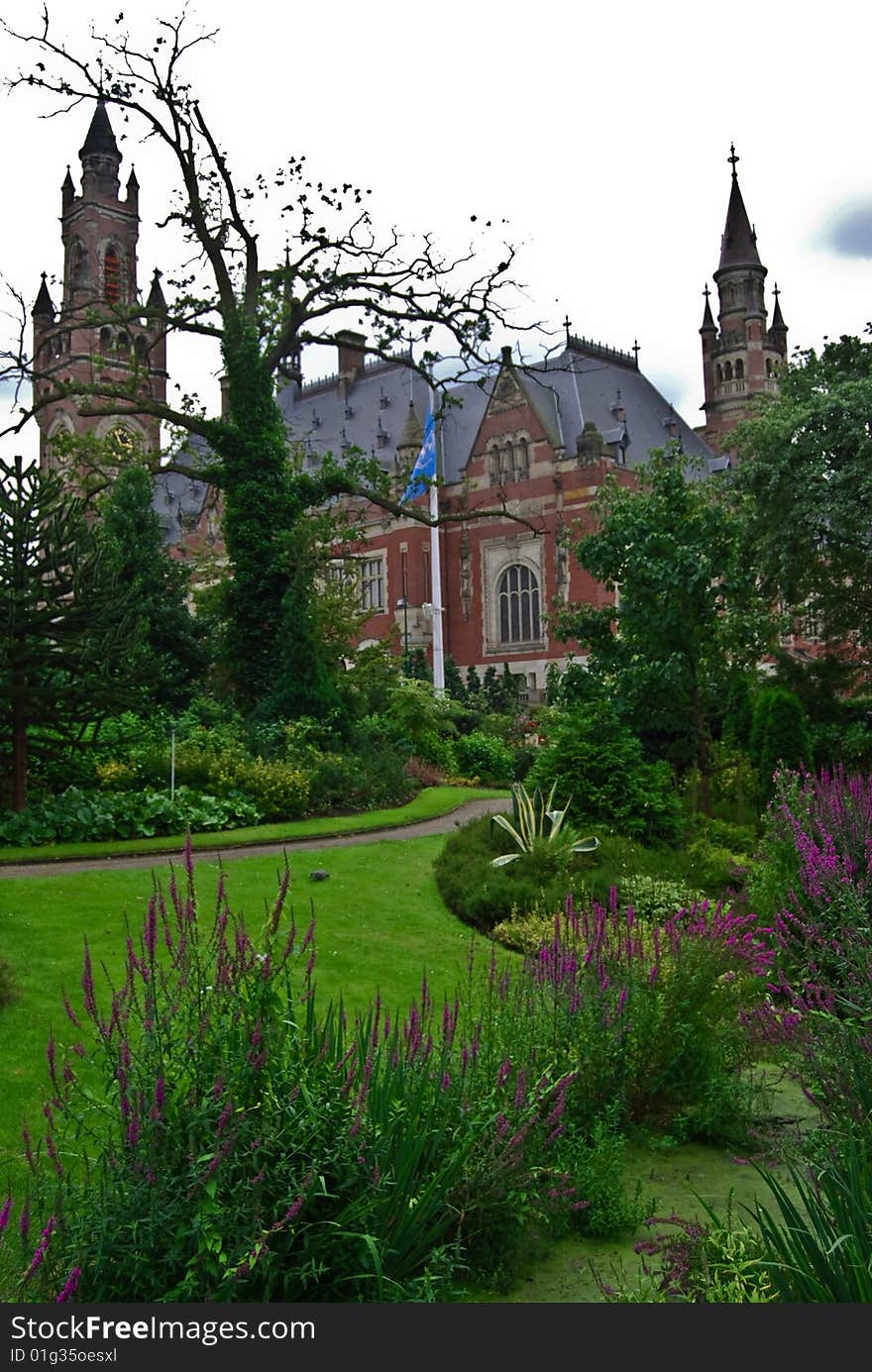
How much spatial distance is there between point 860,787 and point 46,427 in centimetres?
6553

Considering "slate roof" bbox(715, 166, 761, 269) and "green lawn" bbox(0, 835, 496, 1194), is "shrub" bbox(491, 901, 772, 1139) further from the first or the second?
"slate roof" bbox(715, 166, 761, 269)

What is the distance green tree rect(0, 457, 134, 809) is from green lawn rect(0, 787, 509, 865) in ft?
4.04

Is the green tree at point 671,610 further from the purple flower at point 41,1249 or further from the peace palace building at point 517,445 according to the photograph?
the peace palace building at point 517,445

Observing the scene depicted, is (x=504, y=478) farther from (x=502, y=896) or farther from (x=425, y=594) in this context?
(x=502, y=896)

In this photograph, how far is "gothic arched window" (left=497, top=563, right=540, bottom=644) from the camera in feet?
164

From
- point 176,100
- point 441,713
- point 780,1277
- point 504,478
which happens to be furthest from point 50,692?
point 504,478

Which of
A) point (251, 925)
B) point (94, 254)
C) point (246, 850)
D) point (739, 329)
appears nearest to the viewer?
point (251, 925)

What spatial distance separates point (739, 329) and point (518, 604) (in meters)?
18.4

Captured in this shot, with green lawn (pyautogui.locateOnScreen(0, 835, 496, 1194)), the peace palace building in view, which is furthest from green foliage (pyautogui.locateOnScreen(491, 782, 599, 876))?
the peace palace building

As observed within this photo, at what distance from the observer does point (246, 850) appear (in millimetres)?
11500

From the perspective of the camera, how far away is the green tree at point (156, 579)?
22.1 metres

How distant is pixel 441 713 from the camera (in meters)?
24.1

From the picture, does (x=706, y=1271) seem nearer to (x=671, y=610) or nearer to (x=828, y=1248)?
(x=828, y=1248)

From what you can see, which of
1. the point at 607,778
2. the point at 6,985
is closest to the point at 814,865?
the point at 6,985
